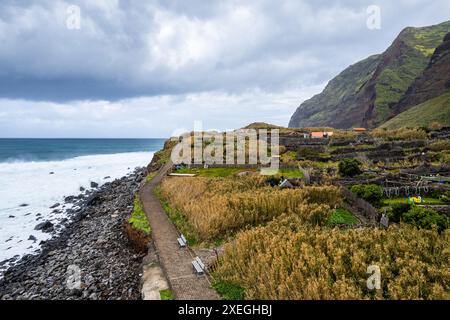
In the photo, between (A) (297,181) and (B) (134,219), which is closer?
(B) (134,219)

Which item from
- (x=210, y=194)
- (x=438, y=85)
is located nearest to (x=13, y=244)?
(x=210, y=194)

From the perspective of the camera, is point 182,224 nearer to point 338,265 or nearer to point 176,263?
point 176,263

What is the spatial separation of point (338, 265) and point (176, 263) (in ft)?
18.1

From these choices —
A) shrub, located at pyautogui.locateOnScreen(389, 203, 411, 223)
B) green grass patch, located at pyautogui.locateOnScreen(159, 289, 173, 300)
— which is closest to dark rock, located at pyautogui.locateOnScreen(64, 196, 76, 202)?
green grass patch, located at pyautogui.locateOnScreen(159, 289, 173, 300)

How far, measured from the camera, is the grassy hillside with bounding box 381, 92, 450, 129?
66438 millimetres

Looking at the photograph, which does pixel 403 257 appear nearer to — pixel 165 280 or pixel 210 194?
pixel 165 280

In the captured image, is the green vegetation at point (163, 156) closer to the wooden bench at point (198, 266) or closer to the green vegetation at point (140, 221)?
the green vegetation at point (140, 221)

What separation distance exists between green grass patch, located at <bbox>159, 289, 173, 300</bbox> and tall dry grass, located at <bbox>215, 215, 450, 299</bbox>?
156cm

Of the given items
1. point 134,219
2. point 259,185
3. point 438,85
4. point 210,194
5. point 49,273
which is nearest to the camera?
point 49,273

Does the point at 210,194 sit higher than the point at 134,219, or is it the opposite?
the point at 210,194

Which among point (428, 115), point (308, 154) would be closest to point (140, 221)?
point (308, 154)
